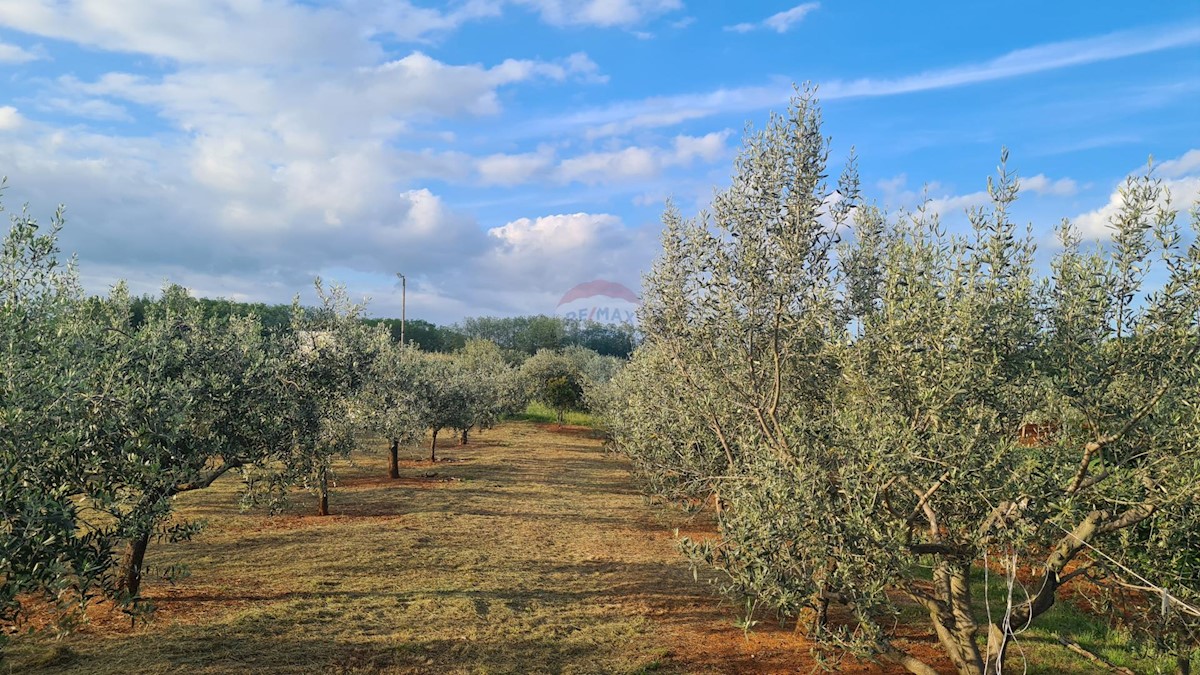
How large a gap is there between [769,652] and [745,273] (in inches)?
291

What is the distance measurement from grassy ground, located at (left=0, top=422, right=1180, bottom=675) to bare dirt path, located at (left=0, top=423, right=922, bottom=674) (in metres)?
0.04

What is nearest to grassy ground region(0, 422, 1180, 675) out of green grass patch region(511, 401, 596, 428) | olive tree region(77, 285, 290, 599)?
olive tree region(77, 285, 290, 599)

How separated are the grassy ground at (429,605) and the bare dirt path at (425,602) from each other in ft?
0.14

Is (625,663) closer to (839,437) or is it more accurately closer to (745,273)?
(839,437)

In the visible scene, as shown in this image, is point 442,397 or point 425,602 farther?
point 442,397

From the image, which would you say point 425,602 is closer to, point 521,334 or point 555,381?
point 555,381

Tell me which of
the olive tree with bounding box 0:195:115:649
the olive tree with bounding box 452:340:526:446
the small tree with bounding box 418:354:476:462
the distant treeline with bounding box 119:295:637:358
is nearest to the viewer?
the olive tree with bounding box 0:195:115:649

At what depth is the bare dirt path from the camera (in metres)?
10.8

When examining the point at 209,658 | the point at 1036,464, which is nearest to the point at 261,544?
the point at 209,658

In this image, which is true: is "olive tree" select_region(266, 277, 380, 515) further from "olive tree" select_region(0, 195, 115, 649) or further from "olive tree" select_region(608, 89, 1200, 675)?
"olive tree" select_region(608, 89, 1200, 675)

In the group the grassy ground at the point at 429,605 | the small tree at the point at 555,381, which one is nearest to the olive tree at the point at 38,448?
the grassy ground at the point at 429,605

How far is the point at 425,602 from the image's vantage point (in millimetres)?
13578

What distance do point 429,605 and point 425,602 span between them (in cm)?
22

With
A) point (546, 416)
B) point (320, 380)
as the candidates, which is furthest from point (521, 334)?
point (320, 380)
